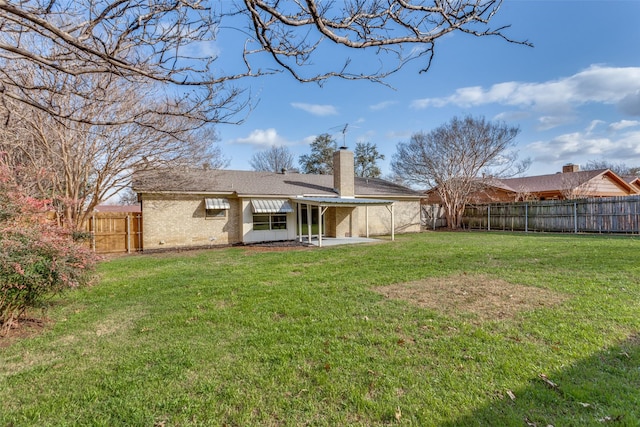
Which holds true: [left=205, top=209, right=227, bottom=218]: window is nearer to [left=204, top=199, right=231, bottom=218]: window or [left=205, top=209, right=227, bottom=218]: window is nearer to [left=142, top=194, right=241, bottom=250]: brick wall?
[left=204, top=199, right=231, bottom=218]: window

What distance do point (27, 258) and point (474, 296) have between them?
7.86 meters

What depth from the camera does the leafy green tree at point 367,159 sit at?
4044cm

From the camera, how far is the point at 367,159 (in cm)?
4050

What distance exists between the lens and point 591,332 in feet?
14.3

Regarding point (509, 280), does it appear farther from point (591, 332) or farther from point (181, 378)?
point (181, 378)

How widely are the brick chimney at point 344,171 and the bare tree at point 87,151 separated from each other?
336 inches

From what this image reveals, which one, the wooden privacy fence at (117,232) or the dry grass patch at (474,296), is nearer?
the dry grass patch at (474,296)

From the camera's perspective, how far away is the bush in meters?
4.49

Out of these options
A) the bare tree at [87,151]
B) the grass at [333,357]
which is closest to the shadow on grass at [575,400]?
the grass at [333,357]

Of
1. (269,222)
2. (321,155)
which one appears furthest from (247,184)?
(321,155)

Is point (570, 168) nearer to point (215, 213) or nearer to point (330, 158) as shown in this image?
point (330, 158)

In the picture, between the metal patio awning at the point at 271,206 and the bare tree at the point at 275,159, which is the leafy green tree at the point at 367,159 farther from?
the metal patio awning at the point at 271,206

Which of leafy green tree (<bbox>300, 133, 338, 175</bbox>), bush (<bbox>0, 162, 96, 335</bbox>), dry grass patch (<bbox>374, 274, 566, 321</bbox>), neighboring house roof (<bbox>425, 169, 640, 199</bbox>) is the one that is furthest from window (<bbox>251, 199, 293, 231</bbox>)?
leafy green tree (<bbox>300, 133, 338, 175</bbox>)

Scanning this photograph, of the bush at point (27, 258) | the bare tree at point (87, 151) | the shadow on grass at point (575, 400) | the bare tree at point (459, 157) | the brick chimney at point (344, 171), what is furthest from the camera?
the bare tree at point (459, 157)
